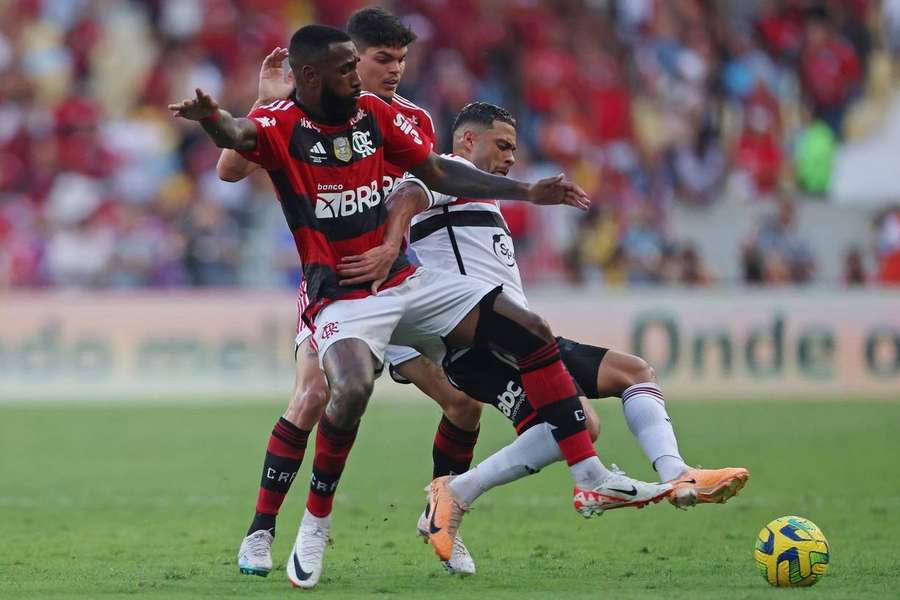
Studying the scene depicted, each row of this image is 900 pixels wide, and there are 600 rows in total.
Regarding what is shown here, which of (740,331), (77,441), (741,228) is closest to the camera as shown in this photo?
(77,441)

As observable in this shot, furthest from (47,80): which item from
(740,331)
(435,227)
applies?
(435,227)

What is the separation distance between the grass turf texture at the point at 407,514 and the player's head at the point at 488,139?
195 cm

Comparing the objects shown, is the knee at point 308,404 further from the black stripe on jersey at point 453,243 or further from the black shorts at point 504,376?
the black stripe on jersey at point 453,243

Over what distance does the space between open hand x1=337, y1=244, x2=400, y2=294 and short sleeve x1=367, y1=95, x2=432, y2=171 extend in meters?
0.45

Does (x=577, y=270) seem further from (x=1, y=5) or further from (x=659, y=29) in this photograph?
(x=1, y=5)

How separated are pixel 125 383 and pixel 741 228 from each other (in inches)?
313

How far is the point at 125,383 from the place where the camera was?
57.1ft

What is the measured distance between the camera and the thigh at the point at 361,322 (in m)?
6.71

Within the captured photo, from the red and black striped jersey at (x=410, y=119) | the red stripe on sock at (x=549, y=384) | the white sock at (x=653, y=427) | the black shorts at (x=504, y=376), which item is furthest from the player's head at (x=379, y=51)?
the white sock at (x=653, y=427)

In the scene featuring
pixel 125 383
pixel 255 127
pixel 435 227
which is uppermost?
pixel 255 127

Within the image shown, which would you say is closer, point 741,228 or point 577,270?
point 577,270

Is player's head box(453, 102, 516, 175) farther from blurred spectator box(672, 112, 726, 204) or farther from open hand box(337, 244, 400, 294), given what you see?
blurred spectator box(672, 112, 726, 204)

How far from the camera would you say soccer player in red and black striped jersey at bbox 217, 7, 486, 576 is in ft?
22.8

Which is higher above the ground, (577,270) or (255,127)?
(255,127)
